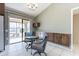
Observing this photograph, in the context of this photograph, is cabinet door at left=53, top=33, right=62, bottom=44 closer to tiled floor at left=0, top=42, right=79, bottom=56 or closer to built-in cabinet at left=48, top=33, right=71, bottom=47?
built-in cabinet at left=48, top=33, right=71, bottom=47

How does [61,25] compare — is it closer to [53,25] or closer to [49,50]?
[53,25]

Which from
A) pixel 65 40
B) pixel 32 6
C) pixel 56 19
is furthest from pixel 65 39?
pixel 32 6

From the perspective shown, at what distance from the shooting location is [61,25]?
8.56 feet

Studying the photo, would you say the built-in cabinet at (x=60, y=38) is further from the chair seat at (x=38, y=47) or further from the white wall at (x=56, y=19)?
the chair seat at (x=38, y=47)

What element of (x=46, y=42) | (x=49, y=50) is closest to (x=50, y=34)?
(x=46, y=42)

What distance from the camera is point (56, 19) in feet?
8.57

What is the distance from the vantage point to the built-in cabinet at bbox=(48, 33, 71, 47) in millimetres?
2640

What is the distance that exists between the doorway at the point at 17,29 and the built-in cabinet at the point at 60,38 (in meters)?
0.72

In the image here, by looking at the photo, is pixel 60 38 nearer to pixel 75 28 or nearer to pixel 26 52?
Result: pixel 75 28

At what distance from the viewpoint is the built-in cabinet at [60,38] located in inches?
104

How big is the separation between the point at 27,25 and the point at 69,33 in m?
1.13

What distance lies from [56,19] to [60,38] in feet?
1.90

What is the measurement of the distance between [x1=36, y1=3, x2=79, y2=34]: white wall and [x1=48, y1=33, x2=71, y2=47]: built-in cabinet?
137mm

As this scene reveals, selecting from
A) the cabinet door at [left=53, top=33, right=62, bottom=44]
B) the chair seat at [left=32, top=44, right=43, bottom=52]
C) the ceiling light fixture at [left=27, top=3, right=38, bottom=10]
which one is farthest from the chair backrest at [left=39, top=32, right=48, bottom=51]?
the ceiling light fixture at [left=27, top=3, right=38, bottom=10]
